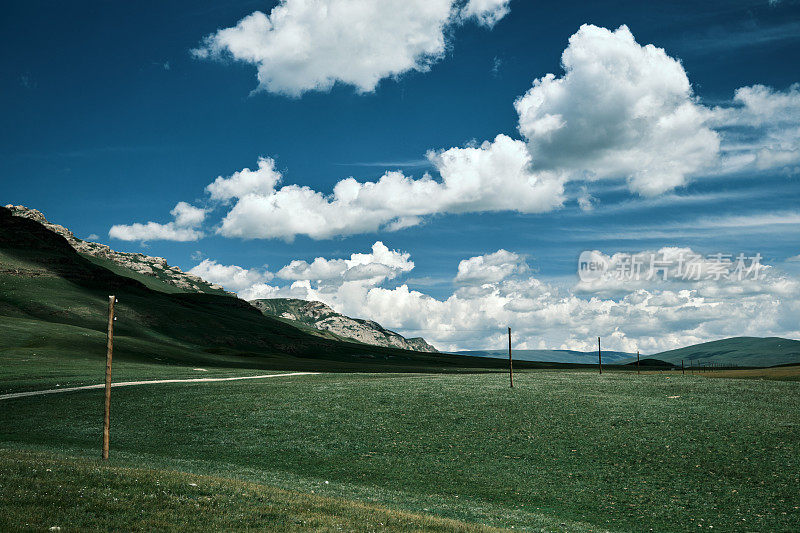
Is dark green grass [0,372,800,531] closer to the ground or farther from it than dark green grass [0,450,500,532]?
closer to the ground

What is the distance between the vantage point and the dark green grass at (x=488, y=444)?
26.0 m

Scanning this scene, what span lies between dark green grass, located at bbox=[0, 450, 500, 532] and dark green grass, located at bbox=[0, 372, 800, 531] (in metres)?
5.21

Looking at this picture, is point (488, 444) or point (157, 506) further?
point (488, 444)

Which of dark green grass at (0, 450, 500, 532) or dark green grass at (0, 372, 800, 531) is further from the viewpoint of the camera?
dark green grass at (0, 372, 800, 531)

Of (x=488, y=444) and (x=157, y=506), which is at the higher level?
(x=157, y=506)

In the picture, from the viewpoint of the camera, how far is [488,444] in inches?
1467

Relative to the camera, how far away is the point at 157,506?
55.2ft

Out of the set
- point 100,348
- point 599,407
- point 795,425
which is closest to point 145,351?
point 100,348

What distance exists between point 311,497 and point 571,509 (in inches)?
543

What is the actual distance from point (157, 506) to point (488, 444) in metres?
25.8

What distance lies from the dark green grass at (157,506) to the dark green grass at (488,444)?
521 cm

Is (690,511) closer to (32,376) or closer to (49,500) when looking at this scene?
(49,500)

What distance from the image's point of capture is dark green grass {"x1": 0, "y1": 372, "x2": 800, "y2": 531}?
25984 mm

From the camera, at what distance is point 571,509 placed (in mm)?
25984
